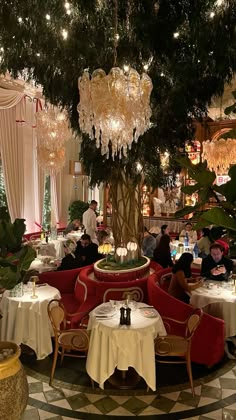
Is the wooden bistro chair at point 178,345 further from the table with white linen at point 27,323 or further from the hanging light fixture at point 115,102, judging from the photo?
the hanging light fixture at point 115,102

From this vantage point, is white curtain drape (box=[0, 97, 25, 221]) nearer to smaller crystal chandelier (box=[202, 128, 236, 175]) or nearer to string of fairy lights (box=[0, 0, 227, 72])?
string of fairy lights (box=[0, 0, 227, 72])

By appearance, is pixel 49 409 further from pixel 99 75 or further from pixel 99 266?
pixel 99 75

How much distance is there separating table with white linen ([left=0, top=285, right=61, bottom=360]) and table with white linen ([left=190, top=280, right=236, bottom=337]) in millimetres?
2002

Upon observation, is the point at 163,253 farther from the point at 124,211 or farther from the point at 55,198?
the point at 55,198

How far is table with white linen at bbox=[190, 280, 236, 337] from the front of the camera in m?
5.01

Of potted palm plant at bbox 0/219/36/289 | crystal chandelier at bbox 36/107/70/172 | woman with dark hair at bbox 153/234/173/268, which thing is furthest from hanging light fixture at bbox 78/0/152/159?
crystal chandelier at bbox 36/107/70/172

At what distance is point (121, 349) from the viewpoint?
3.98 m

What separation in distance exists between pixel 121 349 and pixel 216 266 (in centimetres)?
240

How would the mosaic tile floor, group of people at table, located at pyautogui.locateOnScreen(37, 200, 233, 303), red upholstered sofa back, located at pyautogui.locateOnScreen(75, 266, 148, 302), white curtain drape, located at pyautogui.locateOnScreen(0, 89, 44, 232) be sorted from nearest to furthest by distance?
1. the mosaic tile floor
2. group of people at table, located at pyautogui.locateOnScreen(37, 200, 233, 303)
3. red upholstered sofa back, located at pyautogui.locateOnScreen(75, 266, 148, 302)
4. white curtain drape, located at pyautogui.locateOnScreen(0, 89, 44, 232)

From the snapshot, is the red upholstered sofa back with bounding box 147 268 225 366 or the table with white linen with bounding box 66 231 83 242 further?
the table with white linen with bounding box 66 231 83 242

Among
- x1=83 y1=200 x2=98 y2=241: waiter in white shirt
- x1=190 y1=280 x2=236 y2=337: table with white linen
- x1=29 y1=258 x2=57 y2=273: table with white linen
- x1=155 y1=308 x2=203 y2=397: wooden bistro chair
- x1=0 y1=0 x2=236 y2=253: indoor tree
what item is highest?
x1=0 y1=0 x2=236 y2=253: indoor tree

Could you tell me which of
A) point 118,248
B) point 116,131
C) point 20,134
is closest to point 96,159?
point 118,248

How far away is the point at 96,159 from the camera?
623cm

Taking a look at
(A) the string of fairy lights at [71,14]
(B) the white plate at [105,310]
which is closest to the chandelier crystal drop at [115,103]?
(A) the string of fairy lights at [71,14]
